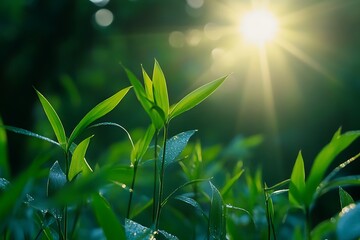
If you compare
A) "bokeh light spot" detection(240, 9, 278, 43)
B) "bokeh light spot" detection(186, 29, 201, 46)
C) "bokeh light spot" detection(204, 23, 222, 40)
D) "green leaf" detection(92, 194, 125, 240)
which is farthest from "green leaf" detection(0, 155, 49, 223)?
"bokeh light spot" detection(186, 29, 201, 46)

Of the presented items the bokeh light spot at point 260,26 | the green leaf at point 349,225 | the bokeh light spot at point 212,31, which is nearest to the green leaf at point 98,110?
the green leaf at point 349,225

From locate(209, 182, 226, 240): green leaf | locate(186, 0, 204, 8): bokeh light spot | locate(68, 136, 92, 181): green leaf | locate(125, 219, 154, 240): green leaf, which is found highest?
locate(186, 0, 204, 8): bokeh light spot

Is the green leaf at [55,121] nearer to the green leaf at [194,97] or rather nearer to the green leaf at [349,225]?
the green leaf at [194,97]

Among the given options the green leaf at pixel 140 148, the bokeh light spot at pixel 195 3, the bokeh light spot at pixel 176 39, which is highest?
the bokeh light spot at pixel 195 3

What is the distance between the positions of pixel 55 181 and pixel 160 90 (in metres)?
0.12

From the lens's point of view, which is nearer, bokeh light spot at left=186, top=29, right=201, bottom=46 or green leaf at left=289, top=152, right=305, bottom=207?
green leaf at left=289, top=152, right=305, bottom=207

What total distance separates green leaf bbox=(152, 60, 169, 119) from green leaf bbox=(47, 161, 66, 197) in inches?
4.3

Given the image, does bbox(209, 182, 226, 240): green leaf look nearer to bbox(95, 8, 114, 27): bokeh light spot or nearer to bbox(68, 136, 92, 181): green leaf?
bbox(68, 136, 92, 181): green leaf

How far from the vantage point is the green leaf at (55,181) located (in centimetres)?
48

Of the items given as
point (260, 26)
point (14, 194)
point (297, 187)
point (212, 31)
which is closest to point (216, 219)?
point (297, 187)

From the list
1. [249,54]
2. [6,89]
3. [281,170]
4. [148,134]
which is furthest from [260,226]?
[6,89]

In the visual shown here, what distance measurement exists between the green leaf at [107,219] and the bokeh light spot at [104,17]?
4.21 metres

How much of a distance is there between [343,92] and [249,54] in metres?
0.74

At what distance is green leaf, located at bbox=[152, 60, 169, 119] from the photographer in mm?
497
